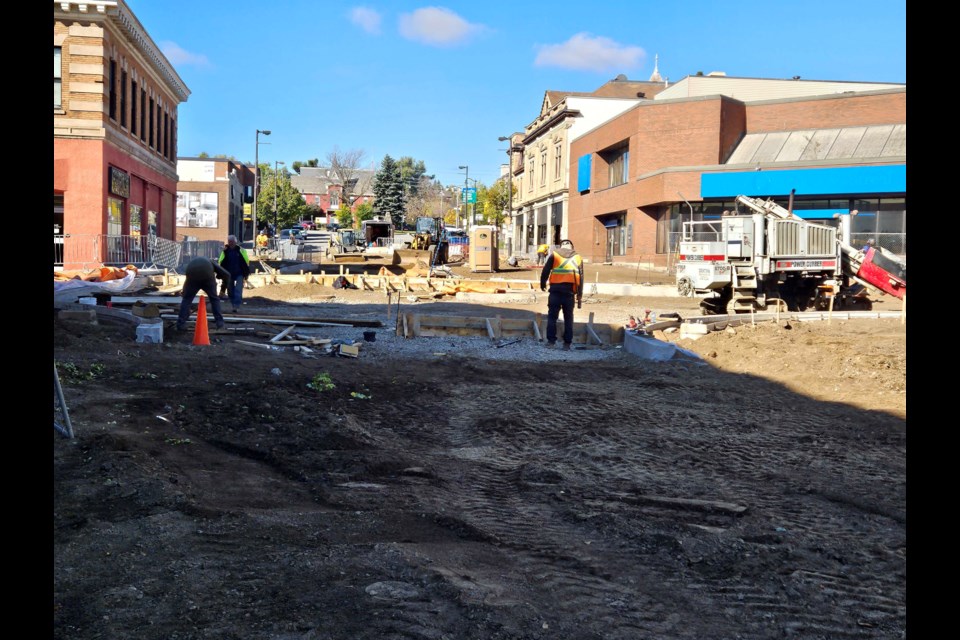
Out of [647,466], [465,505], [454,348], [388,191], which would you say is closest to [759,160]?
[454,348]

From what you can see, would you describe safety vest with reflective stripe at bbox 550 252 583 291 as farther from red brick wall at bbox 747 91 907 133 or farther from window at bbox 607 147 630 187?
window at bbox 607 147 630 187

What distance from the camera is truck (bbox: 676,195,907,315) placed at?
73.2ft

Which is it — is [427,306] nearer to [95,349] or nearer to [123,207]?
[95,349]

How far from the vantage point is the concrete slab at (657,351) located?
14.1m

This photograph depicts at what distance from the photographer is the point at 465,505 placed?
19.7ft

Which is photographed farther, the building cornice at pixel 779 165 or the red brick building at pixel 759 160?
the red brick building at pixel 759 160

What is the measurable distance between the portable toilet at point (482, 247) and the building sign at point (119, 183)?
17.1 meters

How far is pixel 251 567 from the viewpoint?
4.30 metres

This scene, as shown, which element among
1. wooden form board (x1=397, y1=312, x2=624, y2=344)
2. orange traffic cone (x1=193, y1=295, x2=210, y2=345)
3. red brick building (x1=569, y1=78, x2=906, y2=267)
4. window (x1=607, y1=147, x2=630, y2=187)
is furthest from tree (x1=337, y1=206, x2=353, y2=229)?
orange traffic cone (x1=193, y1=295, x2=210, y2=345)

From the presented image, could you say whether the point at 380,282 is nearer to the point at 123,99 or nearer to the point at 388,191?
the point at 123,99

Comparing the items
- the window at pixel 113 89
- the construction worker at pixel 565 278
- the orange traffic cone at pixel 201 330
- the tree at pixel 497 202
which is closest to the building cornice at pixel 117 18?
the window at pixel 113 89

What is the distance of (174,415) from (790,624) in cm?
599

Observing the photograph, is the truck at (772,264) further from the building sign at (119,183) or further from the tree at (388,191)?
the tree at (388,191)
